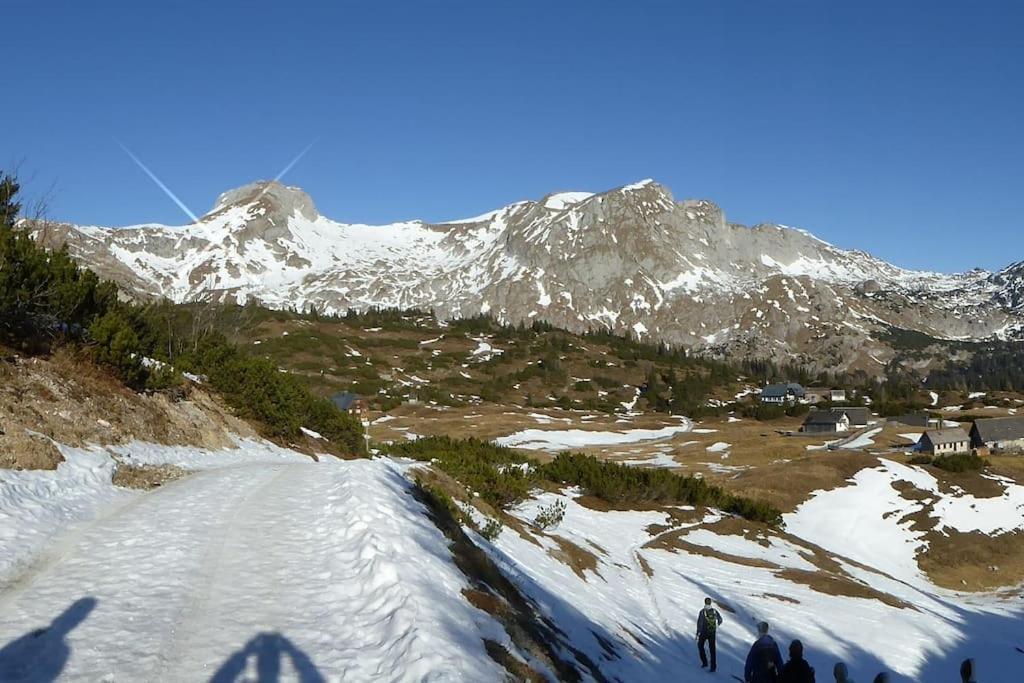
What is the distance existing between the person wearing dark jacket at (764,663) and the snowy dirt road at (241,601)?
710cm

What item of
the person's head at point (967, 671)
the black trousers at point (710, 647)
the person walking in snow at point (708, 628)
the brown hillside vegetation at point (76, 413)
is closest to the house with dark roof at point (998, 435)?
the black trousers at point (710, 647)

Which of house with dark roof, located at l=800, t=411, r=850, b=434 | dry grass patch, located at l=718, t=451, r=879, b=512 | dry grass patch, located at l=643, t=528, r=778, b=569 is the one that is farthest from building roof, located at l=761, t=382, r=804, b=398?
dry grass patch, located at l=643, t=528, r=778, b=569

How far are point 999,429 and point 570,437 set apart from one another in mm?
68314

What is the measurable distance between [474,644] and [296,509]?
22.7 ft

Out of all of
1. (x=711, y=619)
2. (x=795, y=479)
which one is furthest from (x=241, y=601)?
(x=795, y=479)

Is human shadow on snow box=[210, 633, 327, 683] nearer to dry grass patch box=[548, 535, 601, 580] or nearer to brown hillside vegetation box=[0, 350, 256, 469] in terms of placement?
brown hillside vegetation box=[0, 350, 256, 469]

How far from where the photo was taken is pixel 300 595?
9.56m

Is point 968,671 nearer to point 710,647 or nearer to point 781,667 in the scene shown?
point 781,667

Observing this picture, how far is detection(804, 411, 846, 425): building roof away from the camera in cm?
12175

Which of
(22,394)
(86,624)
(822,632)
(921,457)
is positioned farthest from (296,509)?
(921,457)

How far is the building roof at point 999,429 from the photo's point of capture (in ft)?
327

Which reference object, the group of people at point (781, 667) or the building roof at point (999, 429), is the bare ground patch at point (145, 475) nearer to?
the group of people at point (781, 667)

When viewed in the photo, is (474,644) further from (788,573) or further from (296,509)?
(788,573)

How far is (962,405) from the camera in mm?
166500
